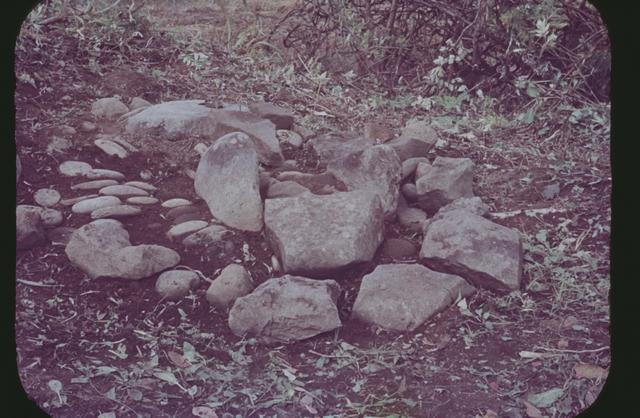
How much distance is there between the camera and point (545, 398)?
7.54ft

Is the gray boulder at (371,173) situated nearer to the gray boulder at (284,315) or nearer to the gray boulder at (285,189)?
the gray boulder at (285,189)

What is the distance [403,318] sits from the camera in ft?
7.97

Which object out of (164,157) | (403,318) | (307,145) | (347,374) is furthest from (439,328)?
(164,157)

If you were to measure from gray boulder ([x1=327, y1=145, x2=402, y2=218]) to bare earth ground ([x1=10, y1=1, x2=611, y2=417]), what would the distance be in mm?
130

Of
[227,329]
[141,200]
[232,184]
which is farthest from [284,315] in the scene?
[141,200]

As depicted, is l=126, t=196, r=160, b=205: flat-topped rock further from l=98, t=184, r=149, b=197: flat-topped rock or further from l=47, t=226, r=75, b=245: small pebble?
l=47, t=226, r=75, b=245: small pebble

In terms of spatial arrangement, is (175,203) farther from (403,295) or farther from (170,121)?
(403,295)

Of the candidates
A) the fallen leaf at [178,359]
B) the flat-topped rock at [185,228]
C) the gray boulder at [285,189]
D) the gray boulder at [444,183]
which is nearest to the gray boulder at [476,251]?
the gray boulder at [444,183]

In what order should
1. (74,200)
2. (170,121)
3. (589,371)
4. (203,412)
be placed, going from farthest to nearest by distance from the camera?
(170,121) → (74,200) → (589,371) → (203,412)

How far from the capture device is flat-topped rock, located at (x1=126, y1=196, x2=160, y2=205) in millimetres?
2535

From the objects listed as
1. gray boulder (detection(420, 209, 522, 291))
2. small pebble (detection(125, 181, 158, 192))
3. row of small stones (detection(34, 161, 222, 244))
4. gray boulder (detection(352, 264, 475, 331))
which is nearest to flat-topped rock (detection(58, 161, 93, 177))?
row of small stones (detection(34, 161, 222, 244))

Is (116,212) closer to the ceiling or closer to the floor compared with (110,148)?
closer to the floor

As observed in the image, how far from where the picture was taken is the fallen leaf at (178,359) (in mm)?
2318

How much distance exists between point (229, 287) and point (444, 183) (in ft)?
2.39
